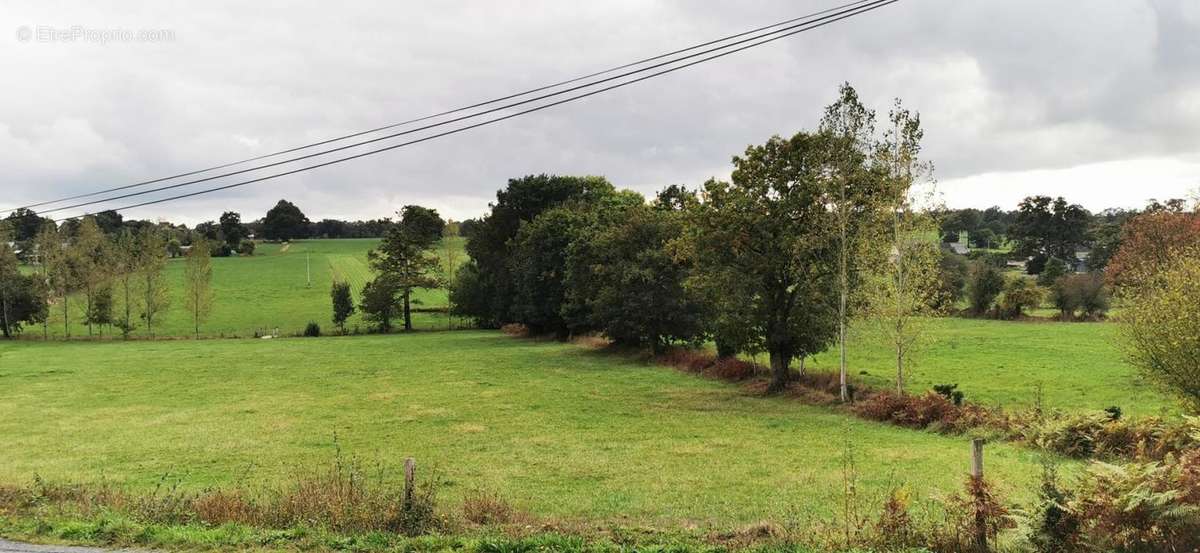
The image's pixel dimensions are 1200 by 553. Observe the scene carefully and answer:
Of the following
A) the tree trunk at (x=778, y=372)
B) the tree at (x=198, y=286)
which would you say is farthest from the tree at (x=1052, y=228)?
the tree at (x=198, y=286)

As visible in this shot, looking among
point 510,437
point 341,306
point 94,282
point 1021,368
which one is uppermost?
point 94,282

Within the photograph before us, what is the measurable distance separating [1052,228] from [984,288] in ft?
162

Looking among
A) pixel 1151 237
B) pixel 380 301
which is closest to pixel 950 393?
pixel 1151 237

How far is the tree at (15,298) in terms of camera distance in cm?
7225

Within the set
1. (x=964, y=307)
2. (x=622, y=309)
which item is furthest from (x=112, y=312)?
(x=964, y=307)

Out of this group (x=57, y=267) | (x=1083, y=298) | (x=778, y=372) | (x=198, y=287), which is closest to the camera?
(x=778, y=372)

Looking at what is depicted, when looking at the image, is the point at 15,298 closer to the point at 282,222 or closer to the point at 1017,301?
the point at 282,222

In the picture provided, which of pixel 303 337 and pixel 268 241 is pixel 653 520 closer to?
pixel 303 337

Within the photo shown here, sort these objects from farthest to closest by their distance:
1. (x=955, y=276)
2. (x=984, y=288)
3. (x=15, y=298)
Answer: (x=955, y=276) → (x=984, y=288) → (x=15, y=298)

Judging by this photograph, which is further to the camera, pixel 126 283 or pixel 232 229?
pixel 232 229

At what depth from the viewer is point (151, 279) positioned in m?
77.9

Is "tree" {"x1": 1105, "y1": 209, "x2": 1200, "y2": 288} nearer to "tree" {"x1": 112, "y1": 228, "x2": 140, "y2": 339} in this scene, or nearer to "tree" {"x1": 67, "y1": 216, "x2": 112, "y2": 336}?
"tree" {"x1": 112, "y1": 228, "x2": 140, "y2": 339}

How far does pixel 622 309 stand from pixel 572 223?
16.1 metres

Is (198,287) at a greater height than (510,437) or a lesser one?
greater
